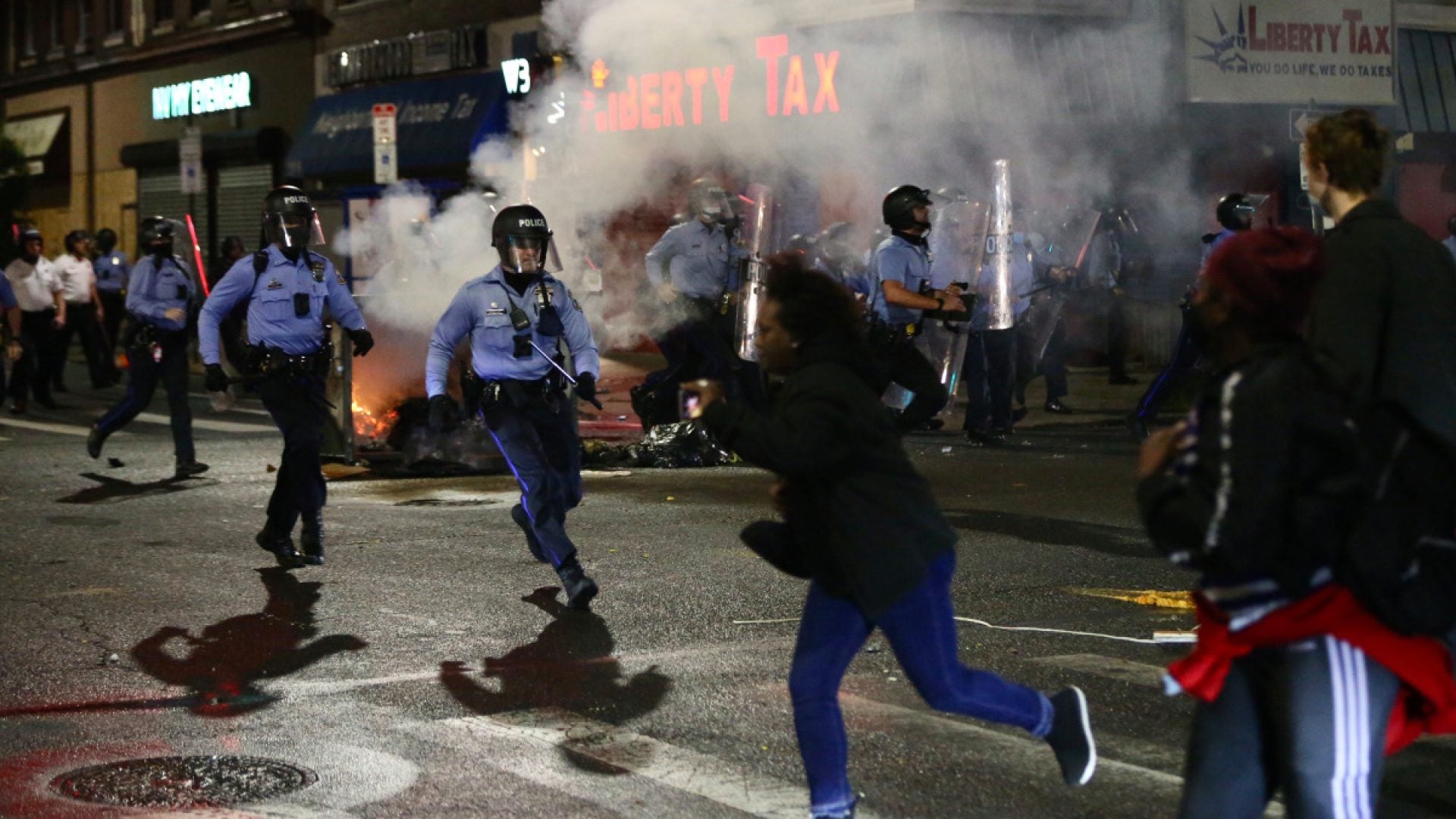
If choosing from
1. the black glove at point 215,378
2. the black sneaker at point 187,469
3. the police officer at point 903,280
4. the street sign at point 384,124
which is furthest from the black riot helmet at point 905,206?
the street sign at point 384,124

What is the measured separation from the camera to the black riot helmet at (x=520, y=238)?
799 centimetres

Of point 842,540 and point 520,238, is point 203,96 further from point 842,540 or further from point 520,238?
point 842,540

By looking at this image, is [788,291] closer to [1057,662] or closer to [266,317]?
[1057,662]

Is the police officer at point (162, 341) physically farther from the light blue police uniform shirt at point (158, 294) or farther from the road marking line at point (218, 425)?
the road marking line at point (218, 425)

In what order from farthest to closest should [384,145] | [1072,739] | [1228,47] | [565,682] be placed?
[1228,47] → [384,145] → [565,682] → [1072,739]

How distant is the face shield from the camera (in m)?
8.85

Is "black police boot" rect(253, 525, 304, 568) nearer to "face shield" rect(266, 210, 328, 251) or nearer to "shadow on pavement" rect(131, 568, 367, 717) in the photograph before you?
"shadow on pavement" rect(131, 568, 367, 717)

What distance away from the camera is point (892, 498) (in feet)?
14.7

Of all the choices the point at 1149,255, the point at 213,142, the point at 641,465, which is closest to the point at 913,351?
the point at 641,465

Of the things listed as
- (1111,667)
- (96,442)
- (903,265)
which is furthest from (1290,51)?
(1111,667)

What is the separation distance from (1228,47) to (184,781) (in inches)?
675

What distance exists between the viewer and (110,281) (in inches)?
835

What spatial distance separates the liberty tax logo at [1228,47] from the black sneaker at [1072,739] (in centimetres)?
1658

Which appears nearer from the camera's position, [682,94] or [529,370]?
[529,370]
